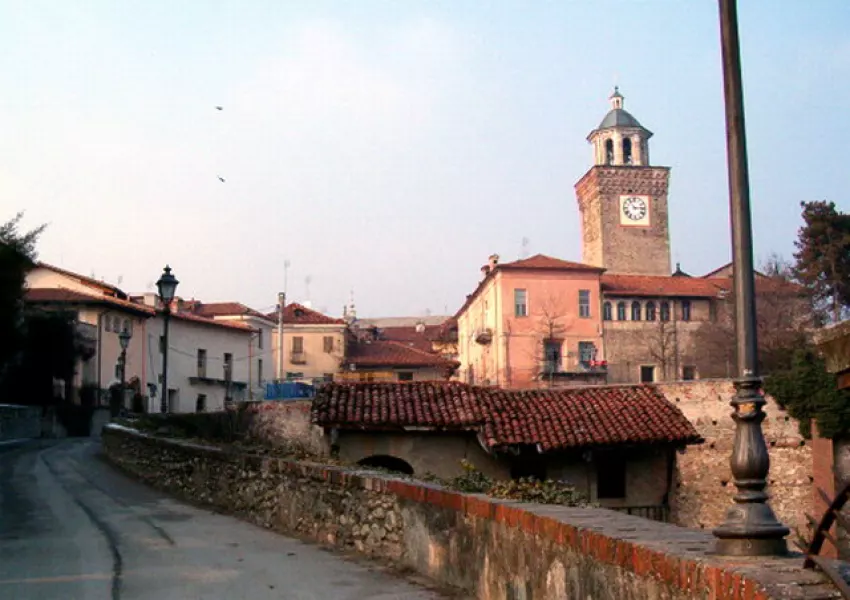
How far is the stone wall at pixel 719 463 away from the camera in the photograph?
88.9 ft

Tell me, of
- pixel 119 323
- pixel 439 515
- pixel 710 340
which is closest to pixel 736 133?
pixel 439 515

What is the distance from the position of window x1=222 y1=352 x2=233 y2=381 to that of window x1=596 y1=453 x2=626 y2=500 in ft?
146

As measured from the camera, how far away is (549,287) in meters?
67.9

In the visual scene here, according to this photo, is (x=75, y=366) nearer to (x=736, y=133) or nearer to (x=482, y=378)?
(x=482, y=378)

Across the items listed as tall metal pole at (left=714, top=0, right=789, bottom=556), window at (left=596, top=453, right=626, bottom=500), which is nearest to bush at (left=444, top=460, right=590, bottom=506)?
tall metal pole at (left=714, top=0, right=789, bottom=556)

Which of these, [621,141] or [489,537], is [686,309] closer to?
[621,141]

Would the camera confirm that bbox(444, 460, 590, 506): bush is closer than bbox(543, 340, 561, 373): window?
Yes

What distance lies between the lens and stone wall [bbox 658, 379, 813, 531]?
2711 cm

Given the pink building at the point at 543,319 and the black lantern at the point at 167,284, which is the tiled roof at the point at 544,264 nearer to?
the pink building at the point at 543,319

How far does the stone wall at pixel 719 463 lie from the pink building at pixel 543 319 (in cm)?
3786

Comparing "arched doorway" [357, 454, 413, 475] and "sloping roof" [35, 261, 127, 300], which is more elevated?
"sloping roof" [35, 261, 127, 300]

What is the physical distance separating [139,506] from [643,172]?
77520 millimetres

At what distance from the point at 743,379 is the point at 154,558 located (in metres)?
7.54

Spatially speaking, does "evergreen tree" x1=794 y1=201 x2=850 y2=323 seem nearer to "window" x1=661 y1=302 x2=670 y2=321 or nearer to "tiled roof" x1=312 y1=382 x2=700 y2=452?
"window" x1=661 y1=302 x2=670 y2=321
